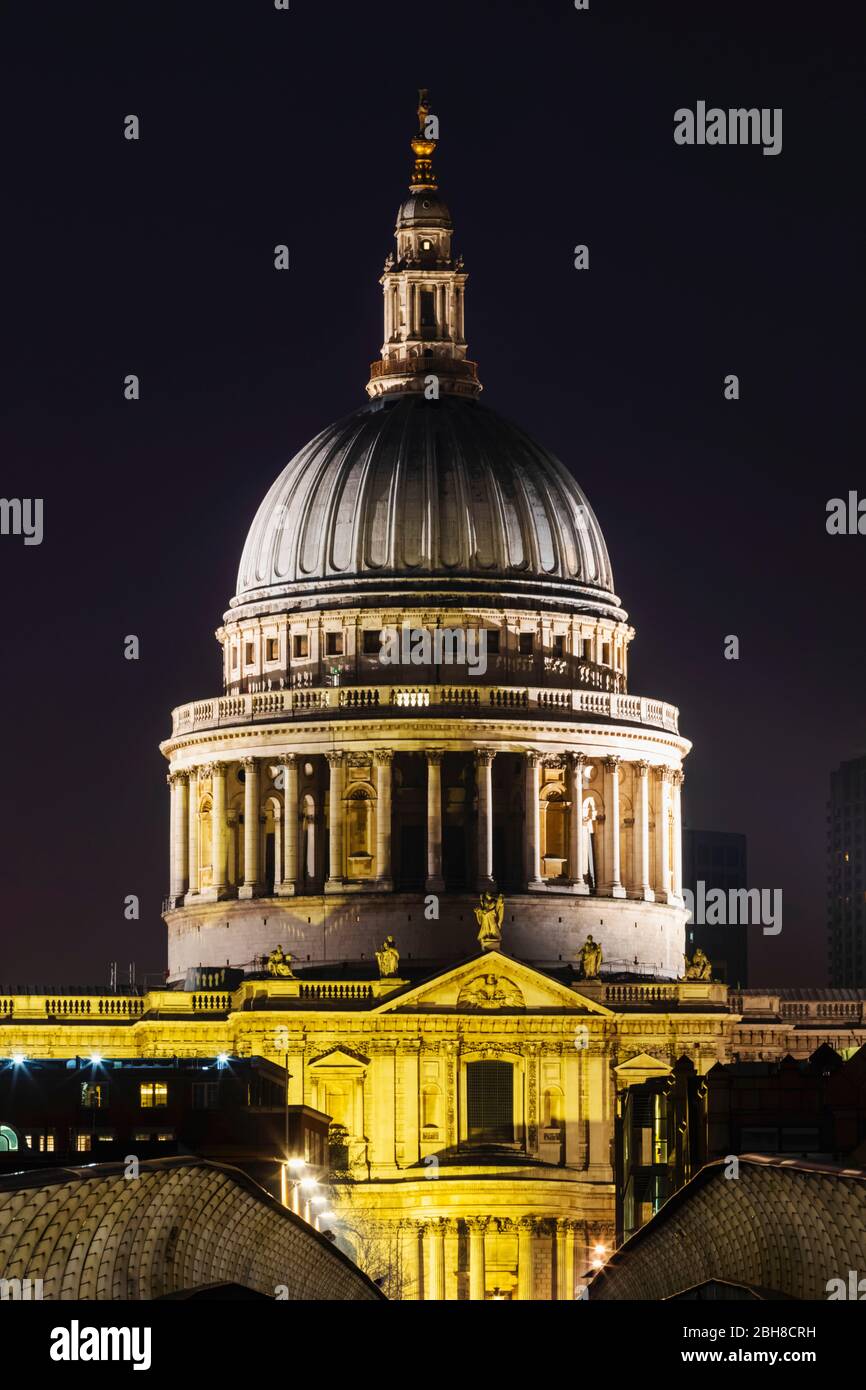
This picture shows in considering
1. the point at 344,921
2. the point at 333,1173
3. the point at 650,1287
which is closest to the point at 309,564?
the point at 344,921

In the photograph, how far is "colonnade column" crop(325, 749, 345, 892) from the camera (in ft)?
573

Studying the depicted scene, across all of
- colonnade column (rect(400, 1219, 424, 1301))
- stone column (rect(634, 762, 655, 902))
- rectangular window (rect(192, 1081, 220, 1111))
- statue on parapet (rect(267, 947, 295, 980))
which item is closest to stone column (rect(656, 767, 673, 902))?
stone column (rect(634, 762, 655, 902))

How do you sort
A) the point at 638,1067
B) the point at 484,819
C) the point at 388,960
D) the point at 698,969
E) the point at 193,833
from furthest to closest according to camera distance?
the point at 193,833
the point at 484,819
the point at 698,969
the point at 388,960
the point at 638,1067

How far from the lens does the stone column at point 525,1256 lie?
502 feet

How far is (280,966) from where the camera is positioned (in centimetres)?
16025

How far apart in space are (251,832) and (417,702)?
9.77 metres

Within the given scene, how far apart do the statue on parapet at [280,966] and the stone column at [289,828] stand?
44.4 ft

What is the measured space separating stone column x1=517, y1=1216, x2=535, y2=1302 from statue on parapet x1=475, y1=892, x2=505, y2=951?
11674mm

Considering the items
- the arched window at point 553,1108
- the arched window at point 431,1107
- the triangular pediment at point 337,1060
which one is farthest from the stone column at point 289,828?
the arched window at point 553,1108

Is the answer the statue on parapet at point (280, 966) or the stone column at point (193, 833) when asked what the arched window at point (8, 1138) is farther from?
the stone column at point (193, 833)

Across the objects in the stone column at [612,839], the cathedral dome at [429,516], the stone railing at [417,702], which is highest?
the cathedral dome at [429,516]

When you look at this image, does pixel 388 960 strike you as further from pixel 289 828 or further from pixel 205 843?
pixel 205 843

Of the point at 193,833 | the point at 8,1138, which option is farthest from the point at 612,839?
the point at 8,1138
